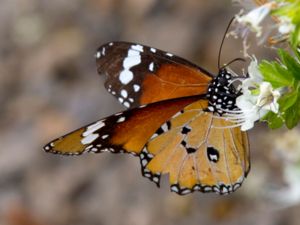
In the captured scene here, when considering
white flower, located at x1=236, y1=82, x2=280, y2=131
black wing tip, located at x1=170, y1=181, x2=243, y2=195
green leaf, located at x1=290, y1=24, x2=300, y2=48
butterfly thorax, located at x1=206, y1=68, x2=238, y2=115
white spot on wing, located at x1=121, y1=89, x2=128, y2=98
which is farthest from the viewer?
white spot on wing, located at x1=121, y1=89, x2=128, y2=98

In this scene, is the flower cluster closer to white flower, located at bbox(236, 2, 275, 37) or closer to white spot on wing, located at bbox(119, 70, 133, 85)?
white flower, located at bbox(236, 2, 275, 37)

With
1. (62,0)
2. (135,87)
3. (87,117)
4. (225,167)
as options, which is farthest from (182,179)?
(62,0)

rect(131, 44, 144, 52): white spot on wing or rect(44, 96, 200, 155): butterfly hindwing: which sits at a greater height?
rect(131, 44, 144, 52): white spot on wing

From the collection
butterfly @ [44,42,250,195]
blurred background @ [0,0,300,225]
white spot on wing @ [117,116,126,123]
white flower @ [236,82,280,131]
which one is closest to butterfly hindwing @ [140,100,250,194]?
butterfly @ [44,42,250,195]

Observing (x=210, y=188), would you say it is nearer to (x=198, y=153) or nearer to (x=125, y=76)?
(x=198, y=153)

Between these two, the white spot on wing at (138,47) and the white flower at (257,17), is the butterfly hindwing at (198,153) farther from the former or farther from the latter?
the white flower at (257,17)

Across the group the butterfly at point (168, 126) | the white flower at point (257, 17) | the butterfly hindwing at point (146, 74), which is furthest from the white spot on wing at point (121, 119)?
the white flower at point (257, 17)
